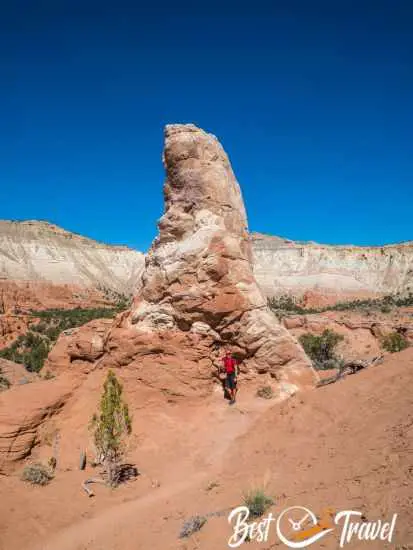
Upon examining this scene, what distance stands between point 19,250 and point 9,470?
8023 centimetres

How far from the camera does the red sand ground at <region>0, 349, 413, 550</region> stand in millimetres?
5000

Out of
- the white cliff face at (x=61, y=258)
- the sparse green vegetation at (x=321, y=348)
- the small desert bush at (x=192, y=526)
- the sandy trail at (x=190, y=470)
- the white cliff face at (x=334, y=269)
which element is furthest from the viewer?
the white cliff face at (x=334, y=269)

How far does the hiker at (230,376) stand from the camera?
1020 centimetres

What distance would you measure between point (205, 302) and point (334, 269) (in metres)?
80.4

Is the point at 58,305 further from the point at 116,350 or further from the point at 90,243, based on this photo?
the point at 116,350

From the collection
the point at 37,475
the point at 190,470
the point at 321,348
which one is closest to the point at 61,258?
the point at 321,348

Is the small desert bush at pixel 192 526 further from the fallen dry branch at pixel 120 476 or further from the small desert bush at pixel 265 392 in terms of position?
the small desert bush at pixel 265 392

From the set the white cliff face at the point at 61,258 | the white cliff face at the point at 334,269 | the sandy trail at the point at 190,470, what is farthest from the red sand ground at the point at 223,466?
the white cliff face at the point at 334,269

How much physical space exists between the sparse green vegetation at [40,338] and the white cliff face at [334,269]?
38.4 m

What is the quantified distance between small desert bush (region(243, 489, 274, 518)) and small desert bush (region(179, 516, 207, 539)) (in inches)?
23.3

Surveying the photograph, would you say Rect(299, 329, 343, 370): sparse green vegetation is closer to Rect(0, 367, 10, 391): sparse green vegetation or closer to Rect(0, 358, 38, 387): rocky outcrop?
Rect(0, 358, 38, 387): rocky outcrop

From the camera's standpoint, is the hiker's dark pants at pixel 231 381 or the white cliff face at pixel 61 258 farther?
the white cliff face at pixel 61 258

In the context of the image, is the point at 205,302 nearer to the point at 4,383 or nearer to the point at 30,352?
the point at 4,383

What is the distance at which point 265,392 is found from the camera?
10148mm
